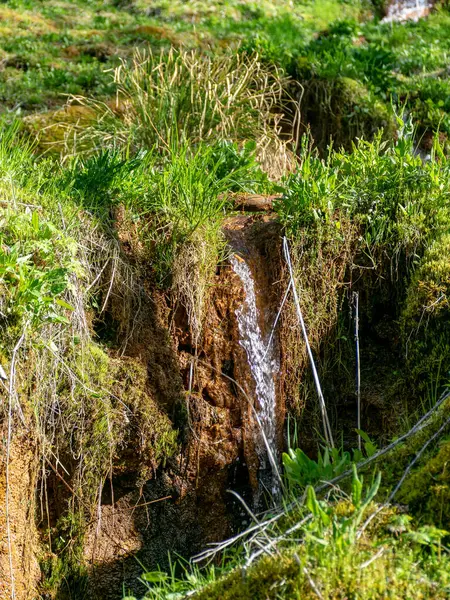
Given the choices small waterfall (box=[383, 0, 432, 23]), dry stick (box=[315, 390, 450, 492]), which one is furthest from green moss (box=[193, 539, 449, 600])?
small waterfall (box=[383, 0, 432, 23])

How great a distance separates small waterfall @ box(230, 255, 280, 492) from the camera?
183 inches

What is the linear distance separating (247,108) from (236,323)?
2619mm

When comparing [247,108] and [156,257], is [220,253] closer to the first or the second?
[156,257]

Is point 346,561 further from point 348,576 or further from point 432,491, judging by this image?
point 432,491

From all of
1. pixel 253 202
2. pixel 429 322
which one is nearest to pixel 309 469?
pixel 429 322

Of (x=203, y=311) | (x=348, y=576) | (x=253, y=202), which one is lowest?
(x=203, y=311)

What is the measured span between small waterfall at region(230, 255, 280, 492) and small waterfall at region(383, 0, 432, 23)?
899 centimetres

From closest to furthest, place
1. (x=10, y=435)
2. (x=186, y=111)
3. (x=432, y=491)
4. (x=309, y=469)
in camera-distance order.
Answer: (x=432, y=491), (x=309, y=469), (x=10, y=435), (x=186, y=111)

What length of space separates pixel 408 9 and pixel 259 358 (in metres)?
9.63

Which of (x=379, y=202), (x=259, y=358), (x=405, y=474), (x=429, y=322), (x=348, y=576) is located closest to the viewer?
(x=348, y=576)

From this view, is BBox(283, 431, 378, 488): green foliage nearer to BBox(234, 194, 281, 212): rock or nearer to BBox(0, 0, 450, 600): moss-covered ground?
BBox(0, 0, 450, 600): moss-covered ground

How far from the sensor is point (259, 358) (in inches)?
Answer: 186

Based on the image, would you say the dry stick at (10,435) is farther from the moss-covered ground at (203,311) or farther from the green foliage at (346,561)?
the green foliage at (346,561)

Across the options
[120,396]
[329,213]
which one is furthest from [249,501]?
[329,213]
